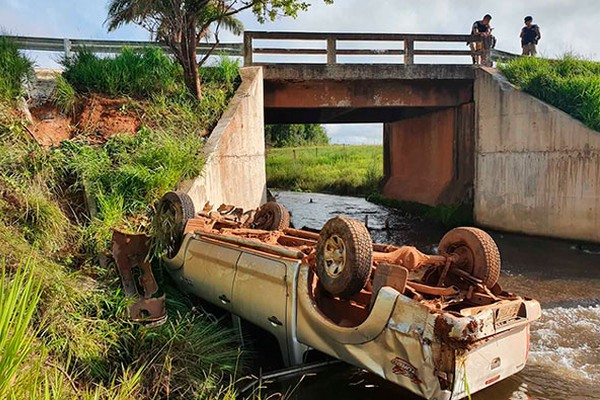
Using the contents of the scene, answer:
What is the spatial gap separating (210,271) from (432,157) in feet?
37.1

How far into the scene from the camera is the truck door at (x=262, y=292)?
425 centimetres

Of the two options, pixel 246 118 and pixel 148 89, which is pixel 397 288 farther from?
pixel 148 89

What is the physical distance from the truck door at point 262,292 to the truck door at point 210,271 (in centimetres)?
15

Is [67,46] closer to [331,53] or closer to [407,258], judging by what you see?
[331,53]

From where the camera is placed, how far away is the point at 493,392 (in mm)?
4387

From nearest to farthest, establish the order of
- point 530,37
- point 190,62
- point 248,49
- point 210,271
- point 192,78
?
point 210,271
point 190,62
point 192,78
point 248,49
point 530,37

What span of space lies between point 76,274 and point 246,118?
19.0ft

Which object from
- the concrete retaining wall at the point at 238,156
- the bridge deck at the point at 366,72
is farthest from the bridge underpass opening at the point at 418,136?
the concrete retaining wall at the point at 238,156

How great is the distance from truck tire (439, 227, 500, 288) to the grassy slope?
2.34 meters

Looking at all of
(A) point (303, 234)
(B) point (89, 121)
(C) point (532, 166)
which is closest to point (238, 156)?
(B) point (89, 121)

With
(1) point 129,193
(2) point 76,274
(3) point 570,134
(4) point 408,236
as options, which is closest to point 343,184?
(4) point 408,236

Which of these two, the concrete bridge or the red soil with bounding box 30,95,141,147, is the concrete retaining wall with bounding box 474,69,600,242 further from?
the red soil with bounding box 30,95,141,147

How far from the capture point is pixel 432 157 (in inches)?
586

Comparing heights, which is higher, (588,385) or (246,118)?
(246,118)
